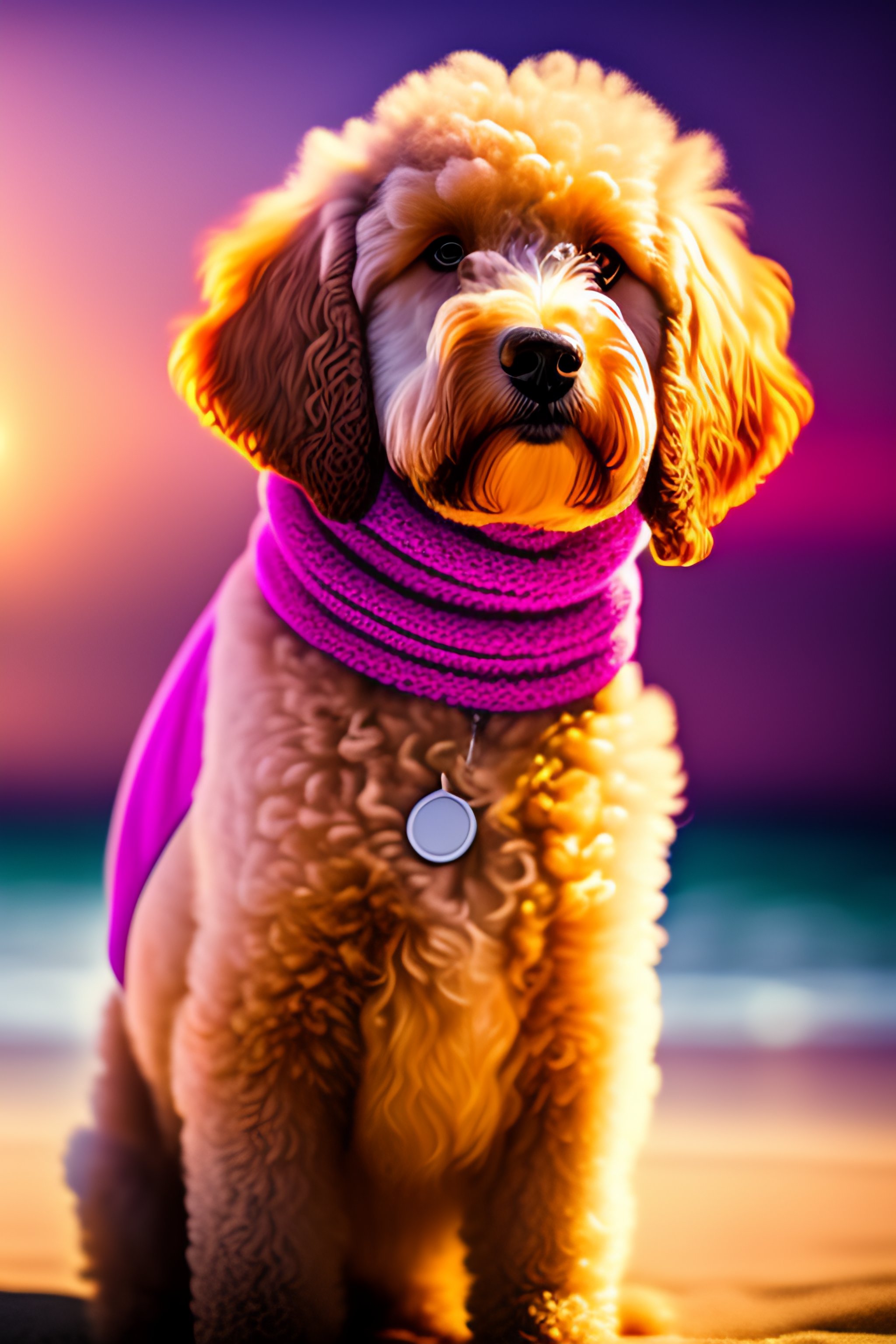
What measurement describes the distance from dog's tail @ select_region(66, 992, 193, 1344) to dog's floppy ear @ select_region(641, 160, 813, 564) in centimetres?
121

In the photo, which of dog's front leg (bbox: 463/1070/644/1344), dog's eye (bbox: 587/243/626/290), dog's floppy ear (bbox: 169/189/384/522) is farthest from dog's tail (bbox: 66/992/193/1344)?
dog's eye (bbox: 587/243/626/290)

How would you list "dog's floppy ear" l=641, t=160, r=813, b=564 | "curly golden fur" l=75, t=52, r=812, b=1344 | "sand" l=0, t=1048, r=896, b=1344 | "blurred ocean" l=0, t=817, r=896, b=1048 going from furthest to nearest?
1. "blurred ocean" l=0, t=817, r=896, b=1048
2. "sand" l=0, t=1048, r=896, b=1344
3. "dog's floppy ear" l=641, t=160, r=813, b=564
4. "curly golden fur" l=75, t=52, r=812, b=1344

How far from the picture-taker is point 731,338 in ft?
5.88

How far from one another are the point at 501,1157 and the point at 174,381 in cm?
120

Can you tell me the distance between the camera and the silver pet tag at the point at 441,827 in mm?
1609

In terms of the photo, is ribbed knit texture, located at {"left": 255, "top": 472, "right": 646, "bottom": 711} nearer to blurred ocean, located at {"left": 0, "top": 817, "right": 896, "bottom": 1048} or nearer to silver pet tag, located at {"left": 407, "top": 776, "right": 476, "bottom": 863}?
silver pet tag, located at {"left": 407, "top": 776, "right": 476, "bottom": 863}

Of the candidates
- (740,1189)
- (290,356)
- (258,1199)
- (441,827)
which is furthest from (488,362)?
(740,1189)

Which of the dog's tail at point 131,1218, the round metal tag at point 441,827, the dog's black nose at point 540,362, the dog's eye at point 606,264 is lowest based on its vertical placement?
the dog's tail at point 131,1218

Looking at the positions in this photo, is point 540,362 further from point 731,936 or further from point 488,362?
point 731,936

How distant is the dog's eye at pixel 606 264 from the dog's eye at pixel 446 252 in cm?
18

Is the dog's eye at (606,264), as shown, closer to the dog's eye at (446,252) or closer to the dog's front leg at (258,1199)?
the dog's eye at (446,252)

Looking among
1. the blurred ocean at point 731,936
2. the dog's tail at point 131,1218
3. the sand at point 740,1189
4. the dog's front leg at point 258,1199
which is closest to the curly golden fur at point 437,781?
the dog's front leg at point 258,1199

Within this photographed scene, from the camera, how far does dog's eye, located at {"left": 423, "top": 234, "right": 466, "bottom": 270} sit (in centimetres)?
162

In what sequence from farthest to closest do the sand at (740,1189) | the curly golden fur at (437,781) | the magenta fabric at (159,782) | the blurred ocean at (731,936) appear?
the blurred ocean at (731,936) < the sand at (740,1189) < the magenta fabric at (159,782) < the curly golden fur at (437,781)
